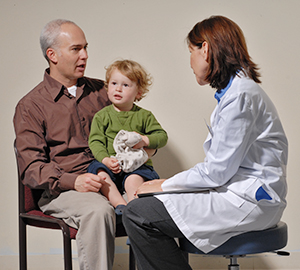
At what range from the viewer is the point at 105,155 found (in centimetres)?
201

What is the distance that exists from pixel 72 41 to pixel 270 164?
4.28ft

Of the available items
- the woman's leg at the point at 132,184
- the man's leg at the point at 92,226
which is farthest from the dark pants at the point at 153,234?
the woman's leg at the point at 132,184

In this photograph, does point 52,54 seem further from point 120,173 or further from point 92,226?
point 92,226

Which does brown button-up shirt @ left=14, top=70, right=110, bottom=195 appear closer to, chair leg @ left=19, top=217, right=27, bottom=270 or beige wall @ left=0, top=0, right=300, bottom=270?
chair leg @ left=19, top=217, right=27, bottom=270

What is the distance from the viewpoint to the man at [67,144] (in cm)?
177

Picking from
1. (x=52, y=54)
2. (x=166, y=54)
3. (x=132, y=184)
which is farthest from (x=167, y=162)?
(x=52, y=54)

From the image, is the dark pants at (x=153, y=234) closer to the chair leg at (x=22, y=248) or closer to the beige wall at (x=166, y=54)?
the chair leg at (x=22, y=248)

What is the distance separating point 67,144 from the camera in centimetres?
209

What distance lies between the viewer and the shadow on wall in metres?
2.82

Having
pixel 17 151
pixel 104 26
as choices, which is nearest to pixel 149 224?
pixel 17 151

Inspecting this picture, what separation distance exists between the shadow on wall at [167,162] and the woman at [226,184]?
1.24 m

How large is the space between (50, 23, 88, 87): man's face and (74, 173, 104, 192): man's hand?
64 cm

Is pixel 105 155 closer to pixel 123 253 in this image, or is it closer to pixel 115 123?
pixel 115 123

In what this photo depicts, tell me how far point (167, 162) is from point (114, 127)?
84 centimetres
